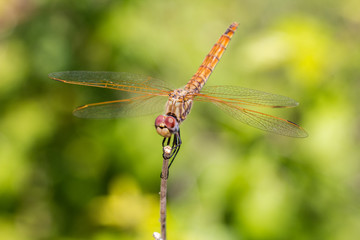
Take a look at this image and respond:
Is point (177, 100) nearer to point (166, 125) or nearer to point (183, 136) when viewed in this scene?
point (166, 125)

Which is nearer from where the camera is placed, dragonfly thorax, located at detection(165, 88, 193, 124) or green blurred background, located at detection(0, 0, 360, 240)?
dragonfly thorax, located at detection(165, 88, 193, 124)

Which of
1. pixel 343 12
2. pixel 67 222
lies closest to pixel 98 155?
pixel 67 222

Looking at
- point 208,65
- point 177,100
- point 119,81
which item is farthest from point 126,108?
point 208,65

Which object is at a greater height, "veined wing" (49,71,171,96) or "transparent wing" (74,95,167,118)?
"veined wing" (49,71,171,96)

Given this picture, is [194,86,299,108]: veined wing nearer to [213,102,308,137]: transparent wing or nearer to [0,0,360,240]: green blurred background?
[213,102,308,137]: transparent wing

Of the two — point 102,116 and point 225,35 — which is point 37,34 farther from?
point 225,35

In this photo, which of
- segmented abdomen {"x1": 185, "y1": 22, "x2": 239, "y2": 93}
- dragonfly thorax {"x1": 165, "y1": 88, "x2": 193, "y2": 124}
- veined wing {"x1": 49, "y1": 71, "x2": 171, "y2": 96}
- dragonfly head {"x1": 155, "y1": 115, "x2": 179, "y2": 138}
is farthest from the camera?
segmented abdomen {"x1": 185, "y1": 22, "x2": 239, "y2": 93}

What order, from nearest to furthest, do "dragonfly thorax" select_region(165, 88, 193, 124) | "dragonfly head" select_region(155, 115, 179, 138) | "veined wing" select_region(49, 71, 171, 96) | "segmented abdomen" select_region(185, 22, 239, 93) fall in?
"dragonfly head" select_region(155, 115, 179, 138) < "dragonfly thorax" select_region(165, 88, 193, 124) < "veined wing" select_region(49, 71, 171, 96) < "segmented abdomen" select_region(185, 22, 239, 93)

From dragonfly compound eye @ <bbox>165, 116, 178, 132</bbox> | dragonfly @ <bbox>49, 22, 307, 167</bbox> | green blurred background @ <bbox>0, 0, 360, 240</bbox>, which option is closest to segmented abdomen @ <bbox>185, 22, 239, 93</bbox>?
dragonfly @ <bbox>49, 22, 307, 167</bbox>
